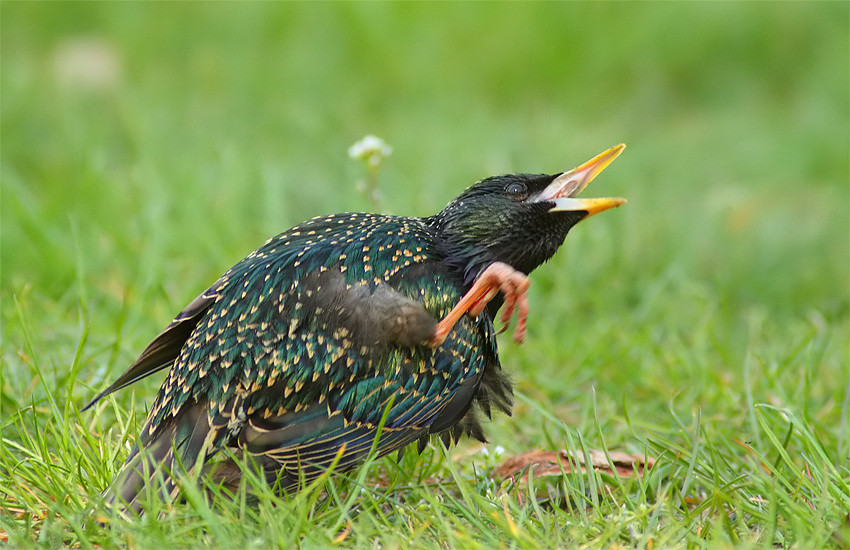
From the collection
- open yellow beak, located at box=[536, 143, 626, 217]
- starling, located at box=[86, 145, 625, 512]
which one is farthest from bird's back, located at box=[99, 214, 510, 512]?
open yellow beak, located at box=[536, 143, 626, 217]

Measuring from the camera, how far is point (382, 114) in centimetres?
788

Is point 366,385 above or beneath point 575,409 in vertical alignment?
above

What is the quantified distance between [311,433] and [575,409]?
1557 mm

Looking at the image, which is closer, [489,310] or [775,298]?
[489,310]

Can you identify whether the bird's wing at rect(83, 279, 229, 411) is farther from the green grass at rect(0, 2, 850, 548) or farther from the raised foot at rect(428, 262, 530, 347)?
the raised foot at rect(428, 262, 530, 347)

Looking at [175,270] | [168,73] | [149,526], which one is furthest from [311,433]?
[168,73]

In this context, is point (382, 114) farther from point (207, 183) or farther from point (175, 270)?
point (175, 270)

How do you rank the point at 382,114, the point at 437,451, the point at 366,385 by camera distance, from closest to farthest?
the point at 366,385, the point at 437,451, the point at 382,114

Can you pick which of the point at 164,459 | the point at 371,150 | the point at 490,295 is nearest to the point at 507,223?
the point at 490,295

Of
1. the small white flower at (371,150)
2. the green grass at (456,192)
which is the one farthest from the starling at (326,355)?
the small white flower at (371,150)

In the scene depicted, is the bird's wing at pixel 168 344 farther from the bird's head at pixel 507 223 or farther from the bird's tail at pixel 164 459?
the bird's head at pixel 507 223

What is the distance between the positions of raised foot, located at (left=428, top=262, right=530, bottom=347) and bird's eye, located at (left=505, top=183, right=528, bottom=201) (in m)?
0.35

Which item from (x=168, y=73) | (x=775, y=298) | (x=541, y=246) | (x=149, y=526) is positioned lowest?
(x=775, y=298)

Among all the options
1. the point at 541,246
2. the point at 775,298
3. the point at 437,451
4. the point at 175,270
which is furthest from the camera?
the point at 775,298
